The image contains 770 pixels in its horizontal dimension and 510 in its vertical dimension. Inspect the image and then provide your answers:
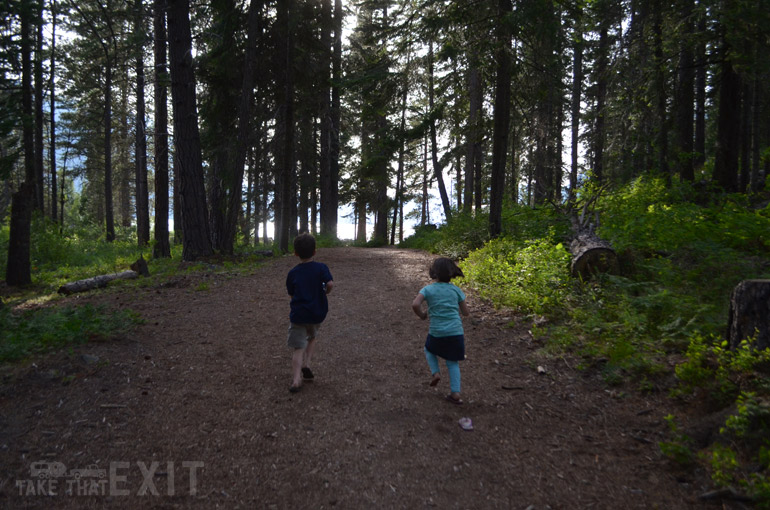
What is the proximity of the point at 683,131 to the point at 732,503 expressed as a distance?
45.9 feet

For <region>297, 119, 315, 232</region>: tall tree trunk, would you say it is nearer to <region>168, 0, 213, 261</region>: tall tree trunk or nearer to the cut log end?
<region>168, 0, 213, 261</region>: tall tree trunk

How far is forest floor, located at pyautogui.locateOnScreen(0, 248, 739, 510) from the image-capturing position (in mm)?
2875

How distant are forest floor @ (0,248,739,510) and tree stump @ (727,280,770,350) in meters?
0.96

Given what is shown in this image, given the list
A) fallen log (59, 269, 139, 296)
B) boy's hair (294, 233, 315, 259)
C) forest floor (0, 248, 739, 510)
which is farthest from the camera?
fallen log (59, 269, 139, 296)

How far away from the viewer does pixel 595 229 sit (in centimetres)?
938

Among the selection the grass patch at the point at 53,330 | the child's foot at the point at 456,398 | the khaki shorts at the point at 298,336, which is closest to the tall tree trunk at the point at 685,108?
the child's foot at the point at 456,398

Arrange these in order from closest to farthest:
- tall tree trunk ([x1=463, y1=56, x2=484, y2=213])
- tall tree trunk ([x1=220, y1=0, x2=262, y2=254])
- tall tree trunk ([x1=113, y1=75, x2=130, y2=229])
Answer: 1. tall tree trunk ([x1=220, y1=0, x2=262, y2=254])
2. tall tree trunk ([x1=463, y1=56, x2=484, y2=213])
3. tall tree trunk ([x1=113, y1=75, x2=130, y2=229])

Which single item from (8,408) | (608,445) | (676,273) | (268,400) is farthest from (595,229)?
(8,408)

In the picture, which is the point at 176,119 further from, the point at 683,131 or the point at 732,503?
the point at 683,131

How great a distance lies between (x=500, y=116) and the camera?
11438mm

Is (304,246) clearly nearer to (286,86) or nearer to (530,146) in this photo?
(530,146)

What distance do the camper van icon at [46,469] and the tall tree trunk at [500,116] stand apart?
1089 cm

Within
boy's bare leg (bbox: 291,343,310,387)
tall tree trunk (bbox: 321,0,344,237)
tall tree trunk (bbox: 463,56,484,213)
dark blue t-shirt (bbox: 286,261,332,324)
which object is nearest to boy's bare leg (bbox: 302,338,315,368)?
boy's bare leg (bbox: 291,343,310,387)

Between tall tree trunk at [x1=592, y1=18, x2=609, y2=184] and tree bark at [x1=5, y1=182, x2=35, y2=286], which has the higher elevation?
tall tree trunk at [x1=592, y1=18, x2=609, y2=184]
